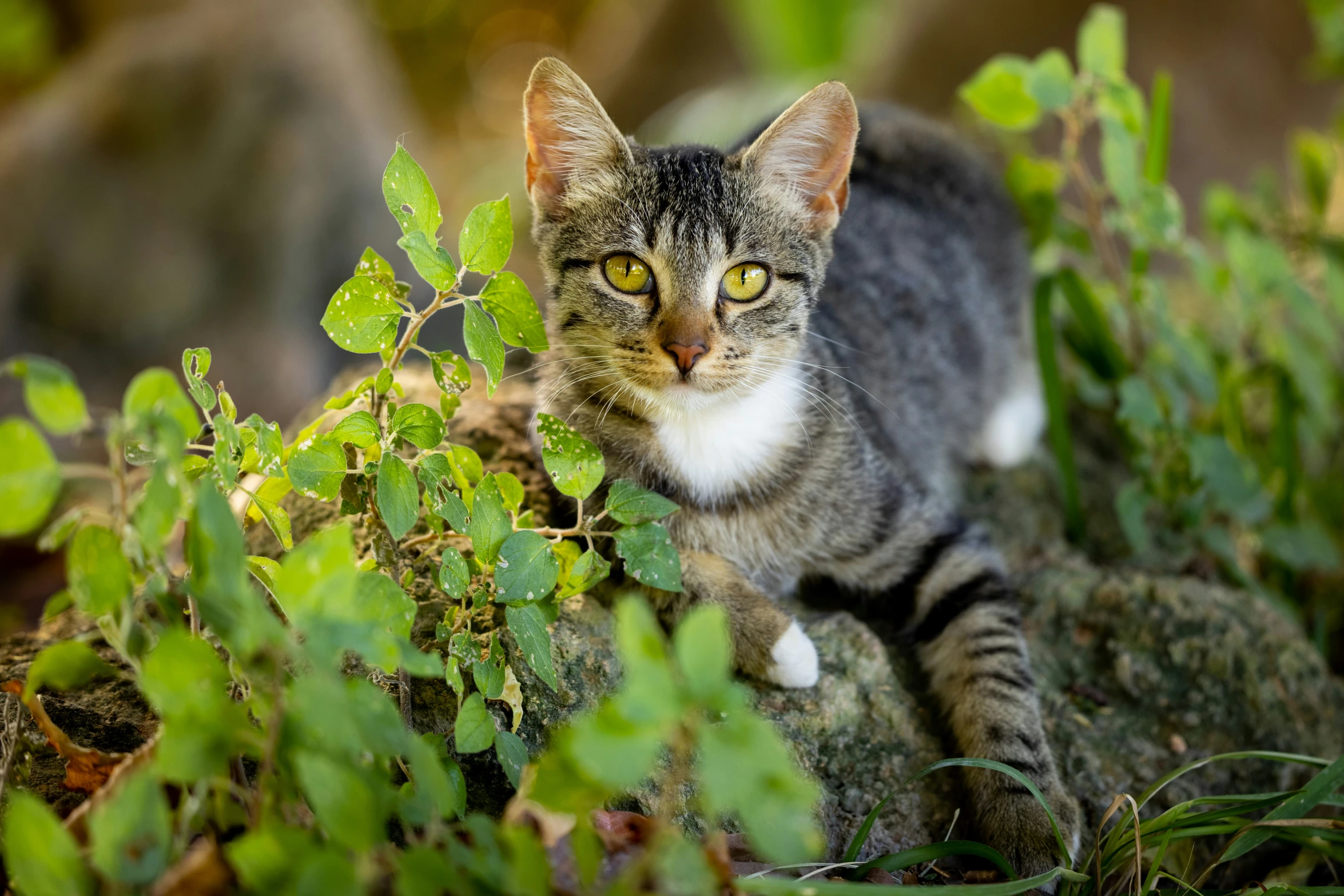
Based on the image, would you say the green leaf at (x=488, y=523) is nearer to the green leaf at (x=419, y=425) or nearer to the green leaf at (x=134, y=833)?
the green leaf at (x=419, y=425)

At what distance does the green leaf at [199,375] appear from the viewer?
1.35 meters

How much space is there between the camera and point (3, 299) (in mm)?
4344

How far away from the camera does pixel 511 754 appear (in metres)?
1.46

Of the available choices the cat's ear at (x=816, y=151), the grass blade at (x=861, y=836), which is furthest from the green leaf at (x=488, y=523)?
the cat's ear at (x=816, y=151)

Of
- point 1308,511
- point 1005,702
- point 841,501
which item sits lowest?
point 1308,511

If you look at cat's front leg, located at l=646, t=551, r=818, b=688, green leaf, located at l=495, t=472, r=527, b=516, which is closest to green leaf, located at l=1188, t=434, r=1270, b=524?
cat's front leg, located at l=646, t=551, r=818, b=688

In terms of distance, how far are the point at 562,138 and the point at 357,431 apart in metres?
0.83

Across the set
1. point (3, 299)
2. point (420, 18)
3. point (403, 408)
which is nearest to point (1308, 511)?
point (403, 408)

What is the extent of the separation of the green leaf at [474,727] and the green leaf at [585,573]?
0.26 metres

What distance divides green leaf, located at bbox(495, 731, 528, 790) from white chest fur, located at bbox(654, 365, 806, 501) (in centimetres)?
71

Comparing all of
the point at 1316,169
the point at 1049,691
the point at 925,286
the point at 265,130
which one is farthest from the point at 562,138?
the point at 265,130

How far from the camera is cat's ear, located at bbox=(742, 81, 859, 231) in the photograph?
1933mm

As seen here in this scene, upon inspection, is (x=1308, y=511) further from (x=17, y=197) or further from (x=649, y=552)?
(x=17, y=197)

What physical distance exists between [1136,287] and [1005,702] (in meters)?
1.44
